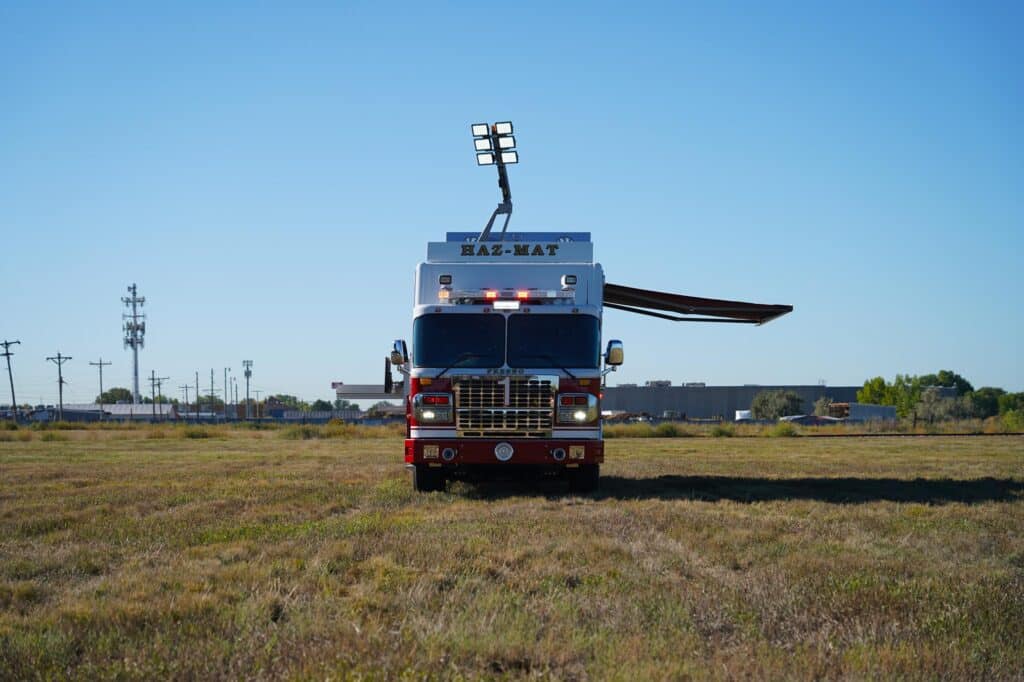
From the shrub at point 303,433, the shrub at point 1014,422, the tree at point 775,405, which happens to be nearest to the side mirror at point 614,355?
the shrub at point 303,433

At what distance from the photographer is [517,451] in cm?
1677

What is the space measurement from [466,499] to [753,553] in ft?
24.1

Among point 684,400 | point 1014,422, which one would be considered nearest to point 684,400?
point 684,400

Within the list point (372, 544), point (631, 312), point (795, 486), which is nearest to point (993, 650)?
point (372, 544)

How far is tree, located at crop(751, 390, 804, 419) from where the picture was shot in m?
139

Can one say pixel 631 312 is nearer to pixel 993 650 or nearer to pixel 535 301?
pixel 535 301

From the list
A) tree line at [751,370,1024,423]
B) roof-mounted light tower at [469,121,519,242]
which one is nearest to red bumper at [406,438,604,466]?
roof-mounted light tower at [469,121,519,242]

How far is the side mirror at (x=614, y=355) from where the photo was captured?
17391 millimetres

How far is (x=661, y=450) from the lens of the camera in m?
37.2

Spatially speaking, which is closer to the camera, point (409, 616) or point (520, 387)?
point (409, 616)

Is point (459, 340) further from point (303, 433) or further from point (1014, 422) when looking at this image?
point (1014, 422)

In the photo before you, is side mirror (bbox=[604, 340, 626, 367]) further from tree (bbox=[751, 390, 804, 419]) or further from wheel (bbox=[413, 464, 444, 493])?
tree (bbox=[751, 390, 804, 419])

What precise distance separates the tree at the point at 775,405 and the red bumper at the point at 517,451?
12453cm

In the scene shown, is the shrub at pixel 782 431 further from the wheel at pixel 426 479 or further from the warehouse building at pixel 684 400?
the warehouse building at pixel 684 400
